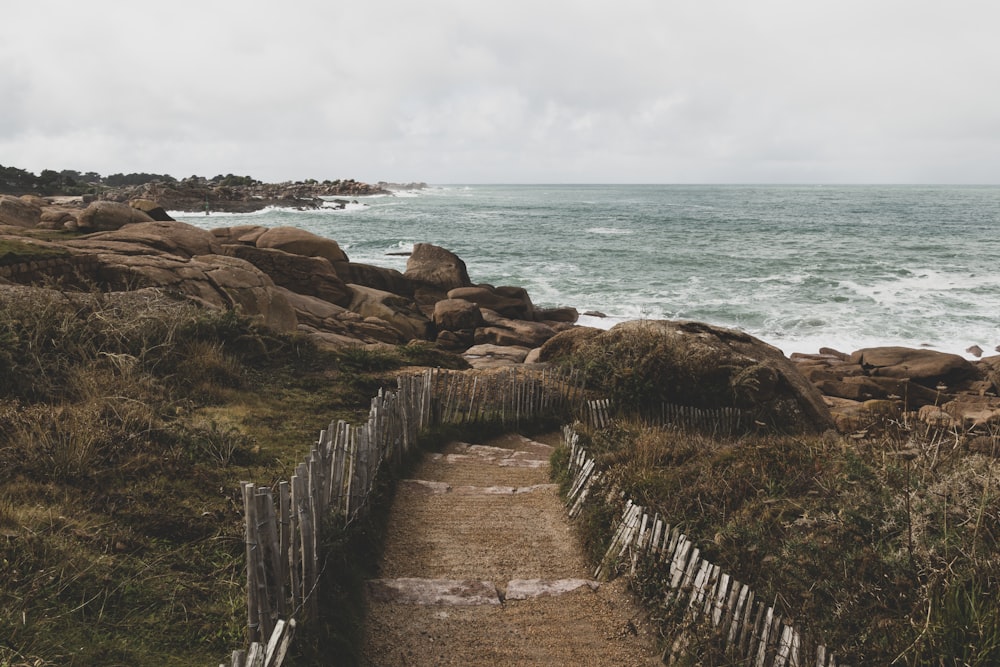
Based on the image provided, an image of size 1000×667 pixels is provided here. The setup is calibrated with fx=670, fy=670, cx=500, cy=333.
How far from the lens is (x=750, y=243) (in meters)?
53.9

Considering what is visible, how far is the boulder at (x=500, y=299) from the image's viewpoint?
82.9ft

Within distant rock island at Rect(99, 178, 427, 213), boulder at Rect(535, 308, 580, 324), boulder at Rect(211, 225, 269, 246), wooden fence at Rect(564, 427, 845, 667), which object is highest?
distant rock island at Rect(99, 178, 427, 213)

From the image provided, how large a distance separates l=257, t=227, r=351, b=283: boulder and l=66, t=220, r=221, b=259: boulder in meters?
4.05

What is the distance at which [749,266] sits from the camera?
137ft

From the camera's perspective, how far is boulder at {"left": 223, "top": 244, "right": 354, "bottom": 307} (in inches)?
867

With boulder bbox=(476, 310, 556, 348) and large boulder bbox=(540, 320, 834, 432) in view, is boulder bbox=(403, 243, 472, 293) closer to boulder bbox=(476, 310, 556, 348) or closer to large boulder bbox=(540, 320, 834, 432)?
boulder bbox=(476, 310, 556, 348)

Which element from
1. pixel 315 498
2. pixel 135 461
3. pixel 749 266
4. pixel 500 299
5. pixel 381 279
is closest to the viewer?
pixel 315 498

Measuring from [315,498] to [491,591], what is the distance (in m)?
1.71

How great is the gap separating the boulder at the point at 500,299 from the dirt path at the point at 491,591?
17189 millimetres

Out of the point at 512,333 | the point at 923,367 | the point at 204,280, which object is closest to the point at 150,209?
the point at 204,280

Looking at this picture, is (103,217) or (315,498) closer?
(315,498)

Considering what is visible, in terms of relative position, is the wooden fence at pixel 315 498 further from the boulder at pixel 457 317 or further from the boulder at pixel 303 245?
the boulder at pixel 303 245

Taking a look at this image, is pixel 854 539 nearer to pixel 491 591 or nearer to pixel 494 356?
pixel 491 591

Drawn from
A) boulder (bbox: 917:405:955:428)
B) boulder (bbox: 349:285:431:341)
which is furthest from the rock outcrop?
boulder (bbox: 349:285:431:341)
